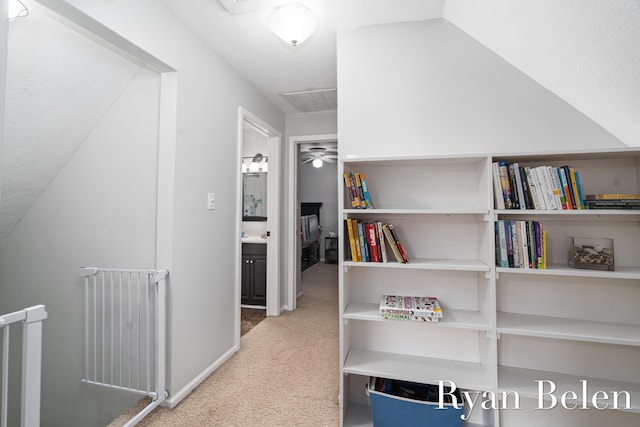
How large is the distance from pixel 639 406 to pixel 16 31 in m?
3.37

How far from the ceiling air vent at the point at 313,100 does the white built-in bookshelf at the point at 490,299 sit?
1438 millimetres

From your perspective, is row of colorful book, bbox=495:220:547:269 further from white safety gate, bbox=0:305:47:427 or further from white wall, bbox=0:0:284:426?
white safety gate, bbox=0:305:47:427

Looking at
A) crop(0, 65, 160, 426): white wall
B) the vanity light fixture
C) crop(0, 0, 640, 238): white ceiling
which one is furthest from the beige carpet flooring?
the vanity light fixture

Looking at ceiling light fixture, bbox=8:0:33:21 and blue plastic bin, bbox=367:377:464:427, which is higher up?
ceiling light fixture, bbox=8:0:33:21

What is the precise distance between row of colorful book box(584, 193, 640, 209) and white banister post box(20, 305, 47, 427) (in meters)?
2.38

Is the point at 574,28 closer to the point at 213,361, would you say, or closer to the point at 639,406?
the point at 639,406

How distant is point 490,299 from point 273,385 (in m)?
1.50

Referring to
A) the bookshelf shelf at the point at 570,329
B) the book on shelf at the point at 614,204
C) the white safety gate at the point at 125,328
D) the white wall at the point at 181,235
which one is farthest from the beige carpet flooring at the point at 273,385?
the book on shelf at the point at 614,204

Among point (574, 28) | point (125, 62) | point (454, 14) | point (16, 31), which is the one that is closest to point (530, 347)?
point (574, 28)

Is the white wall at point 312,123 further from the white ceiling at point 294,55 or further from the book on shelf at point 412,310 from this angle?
the book on shelf at point 412,310

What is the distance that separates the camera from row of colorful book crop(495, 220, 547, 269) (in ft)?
4.52

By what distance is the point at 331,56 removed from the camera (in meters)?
2.23

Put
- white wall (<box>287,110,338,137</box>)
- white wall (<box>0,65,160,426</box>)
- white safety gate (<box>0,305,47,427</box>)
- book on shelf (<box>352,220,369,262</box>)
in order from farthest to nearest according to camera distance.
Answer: white wall (<box>287,110,338,137</box>)
white wall (<box>0,65,160,426</box>)
book on shelf (<box>352,220,369,262</box>)
white safety gate (<box>0,305,47,427</box>)

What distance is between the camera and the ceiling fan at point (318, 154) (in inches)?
213
